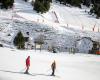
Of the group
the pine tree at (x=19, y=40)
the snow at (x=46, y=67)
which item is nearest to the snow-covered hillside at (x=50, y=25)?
the pine tree at (x=19, y=40)

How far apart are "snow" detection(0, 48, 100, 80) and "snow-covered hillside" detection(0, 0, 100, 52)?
947 cm

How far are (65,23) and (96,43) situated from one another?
12350 millimetres

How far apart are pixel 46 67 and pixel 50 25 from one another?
24.9m

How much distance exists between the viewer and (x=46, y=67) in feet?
121

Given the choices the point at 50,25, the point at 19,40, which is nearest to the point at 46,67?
the point at 19,40

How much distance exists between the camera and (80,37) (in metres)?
59.4

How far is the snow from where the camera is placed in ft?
105

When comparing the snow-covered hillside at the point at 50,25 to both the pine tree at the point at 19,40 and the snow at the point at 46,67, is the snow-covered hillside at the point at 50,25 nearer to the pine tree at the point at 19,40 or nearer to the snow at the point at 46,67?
the pine tree at the point at 19,40

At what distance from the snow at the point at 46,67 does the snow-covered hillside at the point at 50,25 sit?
9.47 meters

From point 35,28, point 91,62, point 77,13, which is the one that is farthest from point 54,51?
point 77,13

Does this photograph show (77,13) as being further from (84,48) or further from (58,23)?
(84,48)

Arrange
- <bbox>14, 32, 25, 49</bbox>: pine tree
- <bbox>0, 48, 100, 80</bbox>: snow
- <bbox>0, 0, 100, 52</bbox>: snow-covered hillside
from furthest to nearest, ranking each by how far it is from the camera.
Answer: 1. <bbox>0, 0, 100, 52</bbox>: snow-covered hillside
2. <bbox>14, 32, 25, 49</bbox>: pine tree
3. <bbox>0, 48, 100, 80</bbox>: snow

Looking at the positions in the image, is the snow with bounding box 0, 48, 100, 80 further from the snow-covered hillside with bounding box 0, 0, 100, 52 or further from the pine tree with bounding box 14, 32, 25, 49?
the snow-covered hillside with bounding box 0, 0, 100, 52

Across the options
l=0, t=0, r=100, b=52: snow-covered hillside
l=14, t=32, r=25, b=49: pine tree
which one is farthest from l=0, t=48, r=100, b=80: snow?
l=0, t=0, r=100, b=52: snow-covered hillside
